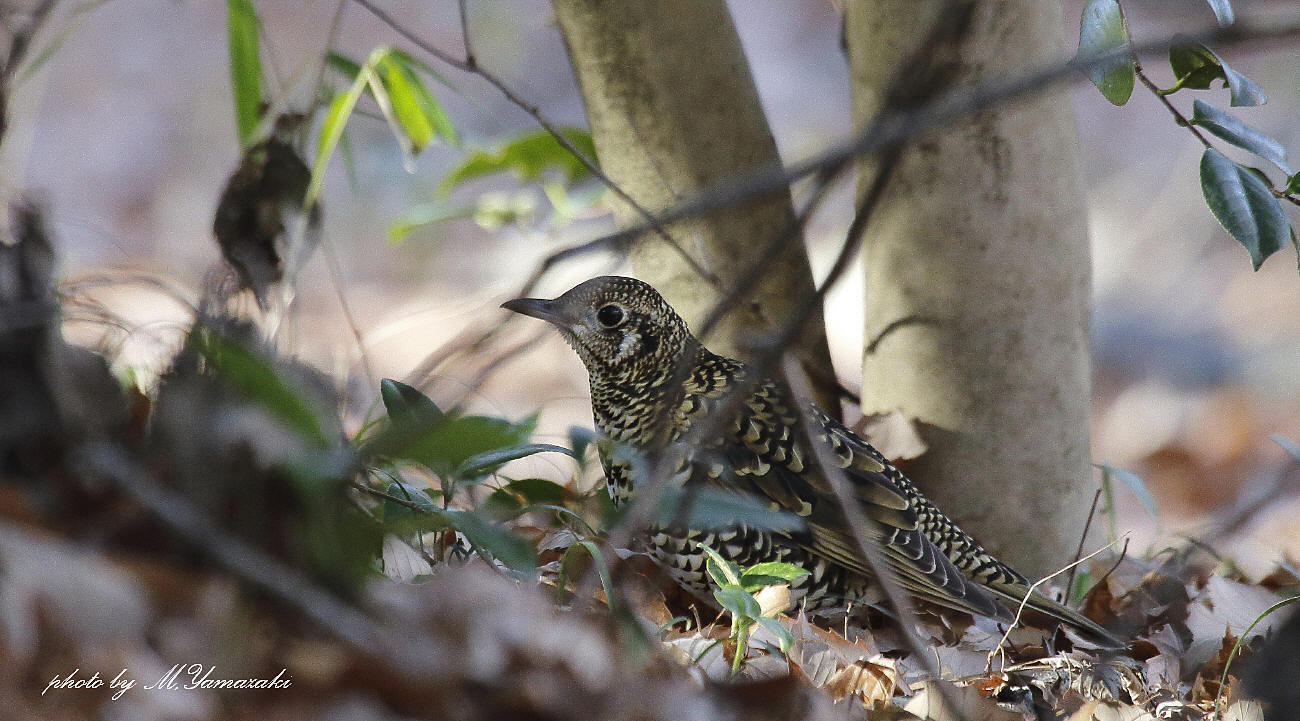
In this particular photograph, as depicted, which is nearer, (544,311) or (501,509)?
(501,509)

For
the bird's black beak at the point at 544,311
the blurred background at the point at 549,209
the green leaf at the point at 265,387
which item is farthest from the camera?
the blurred background at the point at 549,209

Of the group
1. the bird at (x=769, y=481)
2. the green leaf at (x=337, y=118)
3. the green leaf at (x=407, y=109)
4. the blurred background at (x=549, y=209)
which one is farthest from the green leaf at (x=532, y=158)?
the blurred background at (x=549, y=209)

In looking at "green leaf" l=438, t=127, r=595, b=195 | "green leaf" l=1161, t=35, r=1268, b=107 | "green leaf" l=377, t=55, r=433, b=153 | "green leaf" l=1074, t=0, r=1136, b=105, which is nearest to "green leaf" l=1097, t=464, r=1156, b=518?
Result: "green leaf" l=1161, t=35, r=1268, b=107

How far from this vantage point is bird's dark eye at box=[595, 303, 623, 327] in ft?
8.41

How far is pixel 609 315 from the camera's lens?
8.45ft

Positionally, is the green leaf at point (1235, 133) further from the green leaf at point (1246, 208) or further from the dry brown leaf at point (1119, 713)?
the dry brown leaf at point (1119, 713)

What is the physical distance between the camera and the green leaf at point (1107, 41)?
1515 mm

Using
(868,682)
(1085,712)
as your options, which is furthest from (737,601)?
(1085,712)

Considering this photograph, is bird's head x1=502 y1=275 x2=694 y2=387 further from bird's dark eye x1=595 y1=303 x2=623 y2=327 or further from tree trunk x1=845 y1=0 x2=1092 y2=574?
→ tree trunk x1=845 y1=0 x2=1092 y2=574

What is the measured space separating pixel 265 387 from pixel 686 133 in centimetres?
183

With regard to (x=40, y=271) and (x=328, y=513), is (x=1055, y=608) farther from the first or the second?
(x=40, y=271)

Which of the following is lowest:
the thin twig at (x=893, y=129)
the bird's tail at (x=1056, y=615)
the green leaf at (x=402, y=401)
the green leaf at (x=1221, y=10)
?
the bird's tail at (x=1056, y=615)

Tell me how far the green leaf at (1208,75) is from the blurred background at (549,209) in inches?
168

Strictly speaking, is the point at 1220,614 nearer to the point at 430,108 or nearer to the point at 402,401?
the point at 402,401
